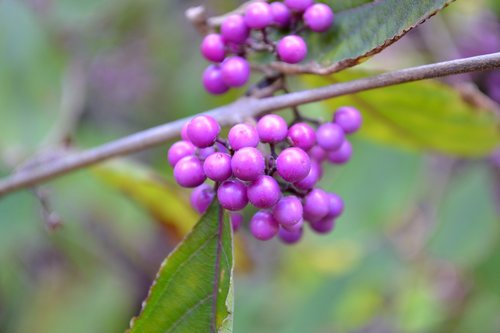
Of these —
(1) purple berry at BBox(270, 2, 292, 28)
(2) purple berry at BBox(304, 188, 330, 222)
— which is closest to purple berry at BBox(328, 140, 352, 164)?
(2) purple berry at BBox(304, 188, 330, 222)

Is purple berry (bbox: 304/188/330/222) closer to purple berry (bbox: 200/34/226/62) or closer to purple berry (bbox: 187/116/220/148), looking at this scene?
purple berry (bbox: 187/116/220/148)

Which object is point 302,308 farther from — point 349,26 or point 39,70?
point 349,26

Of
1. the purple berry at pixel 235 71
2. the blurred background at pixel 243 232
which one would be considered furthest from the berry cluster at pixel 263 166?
the blurred background at pixel 243 232

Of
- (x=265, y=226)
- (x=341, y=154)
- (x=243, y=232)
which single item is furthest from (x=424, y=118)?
(x=243, y=232)

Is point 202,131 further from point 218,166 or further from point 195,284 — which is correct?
point 195,284

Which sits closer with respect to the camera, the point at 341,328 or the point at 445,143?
the point at 445,143

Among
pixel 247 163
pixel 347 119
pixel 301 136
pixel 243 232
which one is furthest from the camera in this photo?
pixel 243 232

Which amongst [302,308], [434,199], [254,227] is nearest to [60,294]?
[302,308]
